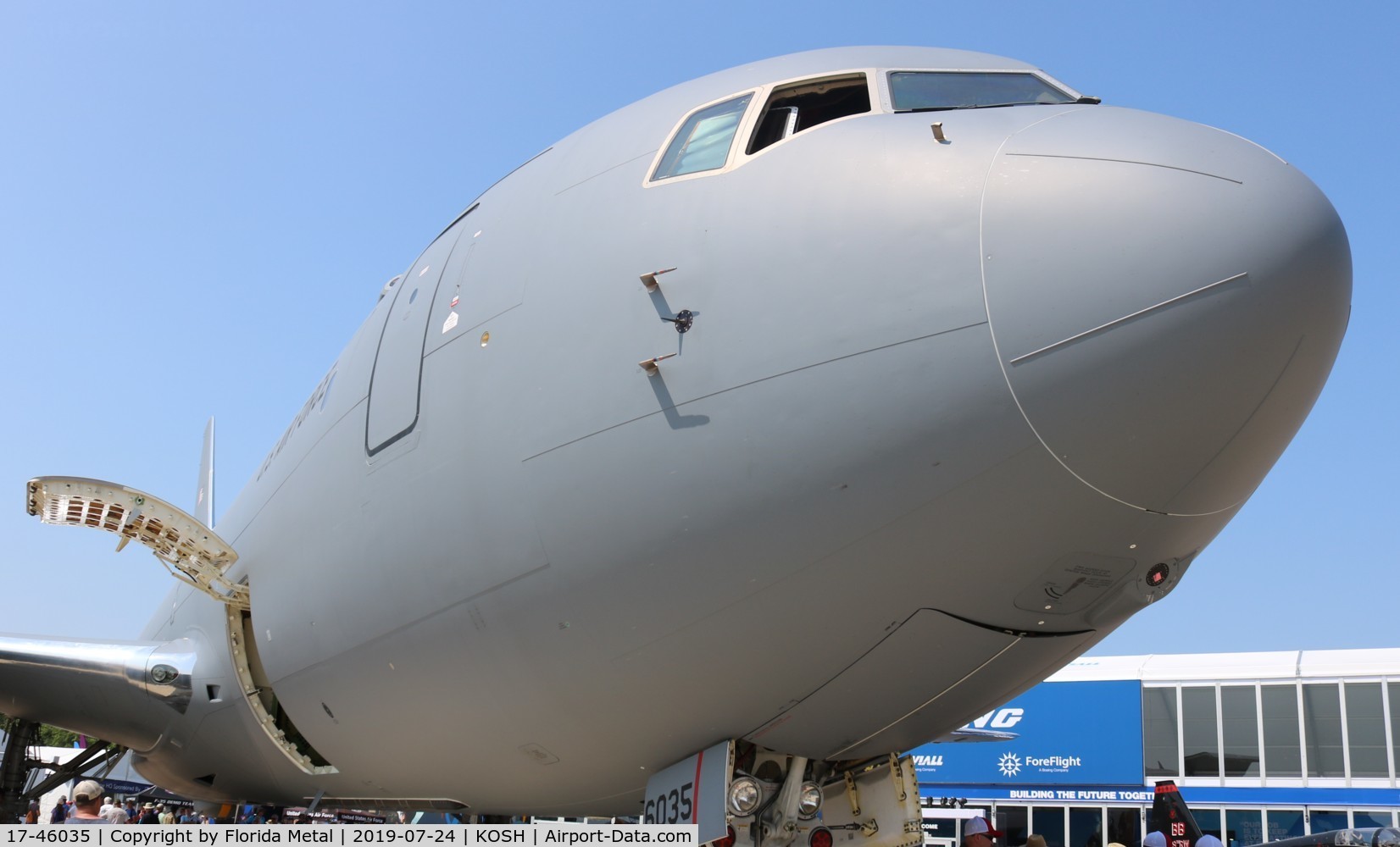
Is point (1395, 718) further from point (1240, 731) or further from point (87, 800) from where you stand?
point (87, 800)

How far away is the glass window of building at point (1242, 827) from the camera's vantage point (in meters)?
22.6

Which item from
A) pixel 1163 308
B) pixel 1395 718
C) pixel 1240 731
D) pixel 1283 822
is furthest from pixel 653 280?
pixel 1283 822

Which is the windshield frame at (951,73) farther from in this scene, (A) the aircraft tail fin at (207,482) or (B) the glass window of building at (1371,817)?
(B) the glass window of building at (1371,817)

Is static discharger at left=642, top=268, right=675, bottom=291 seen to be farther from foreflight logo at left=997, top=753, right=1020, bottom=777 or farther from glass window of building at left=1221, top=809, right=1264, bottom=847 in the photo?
foreflight logo at left=997, top=753, right=1020, bottom=777

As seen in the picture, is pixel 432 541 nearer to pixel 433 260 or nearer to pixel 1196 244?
pixel 433 260

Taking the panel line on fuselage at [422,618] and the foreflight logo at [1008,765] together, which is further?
the foreflight logo at [1008,765]

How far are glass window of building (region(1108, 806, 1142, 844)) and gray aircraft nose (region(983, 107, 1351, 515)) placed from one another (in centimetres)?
2135

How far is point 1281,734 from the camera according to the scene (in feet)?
73.3

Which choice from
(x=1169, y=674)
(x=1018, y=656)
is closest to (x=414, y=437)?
(x=1018, y=656)

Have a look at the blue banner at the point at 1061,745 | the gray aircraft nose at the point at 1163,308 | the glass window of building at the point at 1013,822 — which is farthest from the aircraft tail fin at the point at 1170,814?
the glass window of building at the point at 1013,822

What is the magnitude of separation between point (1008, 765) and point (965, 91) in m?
22.5

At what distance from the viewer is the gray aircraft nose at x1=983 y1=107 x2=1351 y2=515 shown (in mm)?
4184

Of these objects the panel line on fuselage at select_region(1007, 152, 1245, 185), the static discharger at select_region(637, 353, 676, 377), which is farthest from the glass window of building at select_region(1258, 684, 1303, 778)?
the static discharger at select_region(637, 353, 676, 377)

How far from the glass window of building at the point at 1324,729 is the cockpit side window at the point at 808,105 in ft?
68.1
